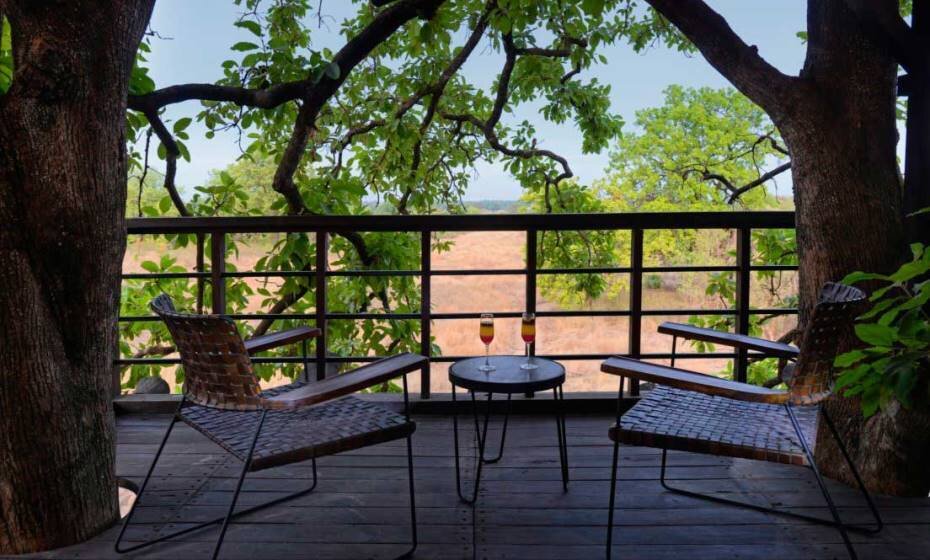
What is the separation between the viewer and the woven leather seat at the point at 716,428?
2.14 metres

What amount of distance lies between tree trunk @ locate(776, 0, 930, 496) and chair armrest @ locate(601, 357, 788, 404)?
0.94m

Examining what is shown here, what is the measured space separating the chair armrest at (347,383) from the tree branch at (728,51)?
177 cm

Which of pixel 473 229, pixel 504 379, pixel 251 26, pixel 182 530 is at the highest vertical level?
pixel 251 26

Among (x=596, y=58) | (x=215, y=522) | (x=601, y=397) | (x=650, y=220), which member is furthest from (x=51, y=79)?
(x=596, y=58)

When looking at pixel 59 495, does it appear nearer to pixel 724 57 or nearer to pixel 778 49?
pixel 724 57

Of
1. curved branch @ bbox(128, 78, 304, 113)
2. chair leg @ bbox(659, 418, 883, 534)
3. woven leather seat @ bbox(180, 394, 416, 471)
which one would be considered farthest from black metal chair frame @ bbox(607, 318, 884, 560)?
curved branch @ bbox(128, 78, 304, 113)

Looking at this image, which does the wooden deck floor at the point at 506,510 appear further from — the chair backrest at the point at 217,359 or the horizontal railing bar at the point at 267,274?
the horizontal railing bar at the point at 267,274

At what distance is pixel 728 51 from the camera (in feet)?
Result: 9.64

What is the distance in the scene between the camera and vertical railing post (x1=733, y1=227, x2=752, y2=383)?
151 inches

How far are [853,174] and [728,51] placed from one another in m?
0.69

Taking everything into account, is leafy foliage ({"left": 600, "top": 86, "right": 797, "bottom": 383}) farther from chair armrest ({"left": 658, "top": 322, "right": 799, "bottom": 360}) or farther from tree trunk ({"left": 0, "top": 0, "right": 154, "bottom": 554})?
tree trunk ({"left": 0, "top": 0, "right": 154, "bottom": 554})

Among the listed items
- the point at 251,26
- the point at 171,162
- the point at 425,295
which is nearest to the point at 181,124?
the point at 171,162

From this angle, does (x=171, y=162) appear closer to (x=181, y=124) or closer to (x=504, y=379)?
(x=181, y=124)

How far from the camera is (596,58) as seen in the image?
697 centimetres
